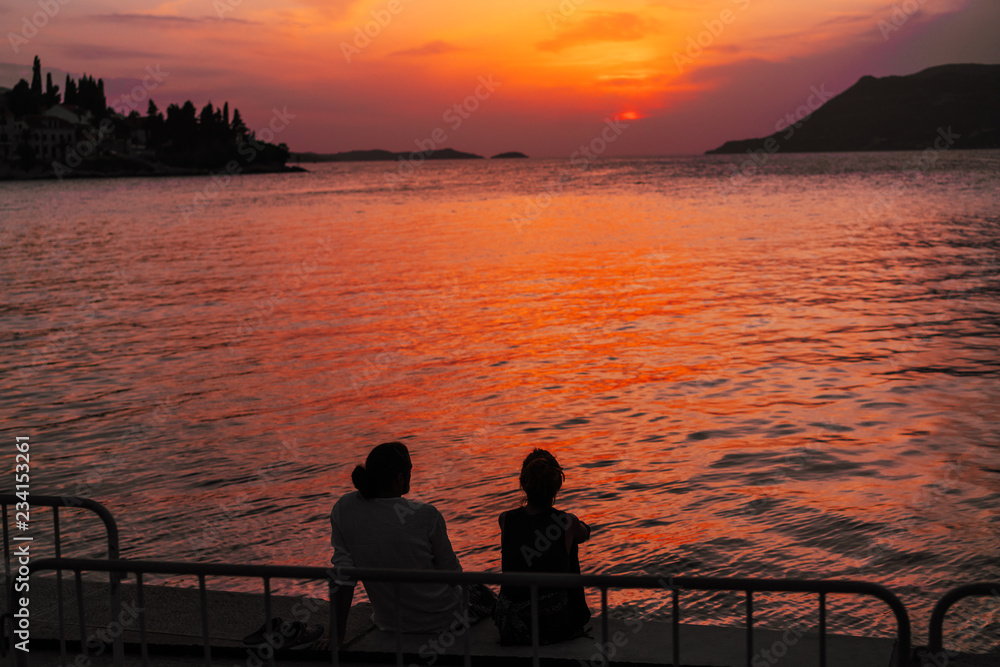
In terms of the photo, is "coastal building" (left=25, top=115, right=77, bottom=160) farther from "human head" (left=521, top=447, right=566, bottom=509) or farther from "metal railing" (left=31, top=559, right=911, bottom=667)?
"metal railing" (left=31, top=559, right=911, bottom=667)

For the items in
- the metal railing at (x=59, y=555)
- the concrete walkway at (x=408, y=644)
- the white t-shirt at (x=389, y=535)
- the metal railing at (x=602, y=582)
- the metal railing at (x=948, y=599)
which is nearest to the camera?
the metal railing at (x=602, y=582)

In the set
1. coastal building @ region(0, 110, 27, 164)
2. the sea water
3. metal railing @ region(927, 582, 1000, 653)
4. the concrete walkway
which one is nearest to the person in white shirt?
the concrete walkway

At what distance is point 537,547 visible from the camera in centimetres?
503

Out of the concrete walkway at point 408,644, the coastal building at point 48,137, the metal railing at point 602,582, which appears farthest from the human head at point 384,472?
the coastal building at point 48,137

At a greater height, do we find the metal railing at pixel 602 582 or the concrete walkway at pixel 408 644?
the metal railing at pixel 602 582

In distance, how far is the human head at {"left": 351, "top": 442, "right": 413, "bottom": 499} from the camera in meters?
4.87

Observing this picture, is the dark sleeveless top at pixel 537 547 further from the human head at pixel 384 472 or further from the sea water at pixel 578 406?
the sea water at pixel 578 406

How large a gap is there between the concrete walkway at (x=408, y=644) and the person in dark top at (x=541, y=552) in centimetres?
11

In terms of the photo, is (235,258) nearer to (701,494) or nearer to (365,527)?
(701,494)

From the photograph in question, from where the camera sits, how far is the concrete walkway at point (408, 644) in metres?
4.84

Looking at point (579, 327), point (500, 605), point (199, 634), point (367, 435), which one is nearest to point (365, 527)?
point (500, 605)

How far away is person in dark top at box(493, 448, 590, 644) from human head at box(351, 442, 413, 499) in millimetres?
711

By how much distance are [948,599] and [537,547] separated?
221cm

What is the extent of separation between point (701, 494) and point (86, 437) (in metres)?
8.73
